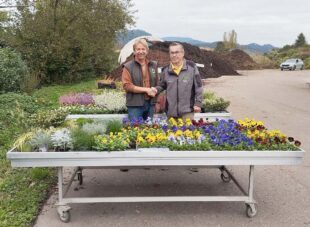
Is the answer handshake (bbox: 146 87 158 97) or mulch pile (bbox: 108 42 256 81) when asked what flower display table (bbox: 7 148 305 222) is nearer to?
handshake (bbox: 146 87 158 97)

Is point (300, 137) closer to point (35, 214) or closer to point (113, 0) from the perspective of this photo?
point (35, 214)

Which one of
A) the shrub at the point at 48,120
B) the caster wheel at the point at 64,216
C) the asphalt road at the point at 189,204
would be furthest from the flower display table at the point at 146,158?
the shrub at the point at 48,120

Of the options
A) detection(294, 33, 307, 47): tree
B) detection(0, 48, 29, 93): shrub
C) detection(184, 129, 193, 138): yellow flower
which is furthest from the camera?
detection(294, 33, 307, 47): tree

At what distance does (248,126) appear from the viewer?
5.17m

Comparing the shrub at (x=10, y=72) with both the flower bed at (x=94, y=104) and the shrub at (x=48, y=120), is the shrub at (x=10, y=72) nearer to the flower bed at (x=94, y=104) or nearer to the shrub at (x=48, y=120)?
the flower bed at (x=94, y=104)

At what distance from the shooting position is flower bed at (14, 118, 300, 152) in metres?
4.34

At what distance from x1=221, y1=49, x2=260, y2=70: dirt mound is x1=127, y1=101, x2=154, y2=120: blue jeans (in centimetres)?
4204

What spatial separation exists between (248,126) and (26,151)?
264cm

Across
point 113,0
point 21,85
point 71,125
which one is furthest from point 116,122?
point 113,0

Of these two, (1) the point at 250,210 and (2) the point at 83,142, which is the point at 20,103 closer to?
(2) the point at 83,142

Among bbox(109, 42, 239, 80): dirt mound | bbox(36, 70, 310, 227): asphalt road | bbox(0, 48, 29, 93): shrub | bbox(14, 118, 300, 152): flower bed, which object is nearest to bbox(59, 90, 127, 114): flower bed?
bbox(36, 70, 310, 227): asphalt road

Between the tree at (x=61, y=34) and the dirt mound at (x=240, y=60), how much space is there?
2836cm

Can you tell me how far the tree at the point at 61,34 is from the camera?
18.8 meters

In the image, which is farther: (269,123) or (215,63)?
(215,63)
